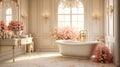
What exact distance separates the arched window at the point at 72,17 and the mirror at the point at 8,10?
8.64ft

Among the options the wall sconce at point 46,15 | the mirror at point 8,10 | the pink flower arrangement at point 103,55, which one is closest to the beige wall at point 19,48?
the mirror at point 8,10

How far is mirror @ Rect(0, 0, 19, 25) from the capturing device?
303 inches

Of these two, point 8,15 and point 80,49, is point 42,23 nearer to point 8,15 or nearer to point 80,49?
point 8,15

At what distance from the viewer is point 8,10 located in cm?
826

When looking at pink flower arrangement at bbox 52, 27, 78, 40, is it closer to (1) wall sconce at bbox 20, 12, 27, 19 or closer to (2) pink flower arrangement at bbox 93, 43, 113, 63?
(1) wall sconce at bbox 20, 12, 27, 19

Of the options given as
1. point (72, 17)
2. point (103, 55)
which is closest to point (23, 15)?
point (72, 17)

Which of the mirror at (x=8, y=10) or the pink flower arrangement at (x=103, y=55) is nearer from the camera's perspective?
the pink flower arrangement at (x=103, y=55)

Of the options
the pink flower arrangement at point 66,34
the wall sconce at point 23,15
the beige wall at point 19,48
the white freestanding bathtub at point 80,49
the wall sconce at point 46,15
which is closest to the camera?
the beige wall at point 19,48

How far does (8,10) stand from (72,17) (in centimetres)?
378

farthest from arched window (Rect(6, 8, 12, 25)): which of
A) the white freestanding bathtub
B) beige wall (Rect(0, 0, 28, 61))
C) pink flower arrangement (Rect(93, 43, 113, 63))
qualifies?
pink flower arrangement (Rect(93, 43, 113, 63))

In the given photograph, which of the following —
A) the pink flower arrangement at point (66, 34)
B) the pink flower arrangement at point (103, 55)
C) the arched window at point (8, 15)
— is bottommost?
the pink flower arrangement at point (103, 55)

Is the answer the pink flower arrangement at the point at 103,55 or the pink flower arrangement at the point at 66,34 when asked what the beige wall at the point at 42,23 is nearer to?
the pink flower arrangement at the point at 66,34

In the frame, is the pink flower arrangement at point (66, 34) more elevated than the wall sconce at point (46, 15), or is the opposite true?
the wall sconce at point (46, 15)

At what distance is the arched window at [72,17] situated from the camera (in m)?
10.9
